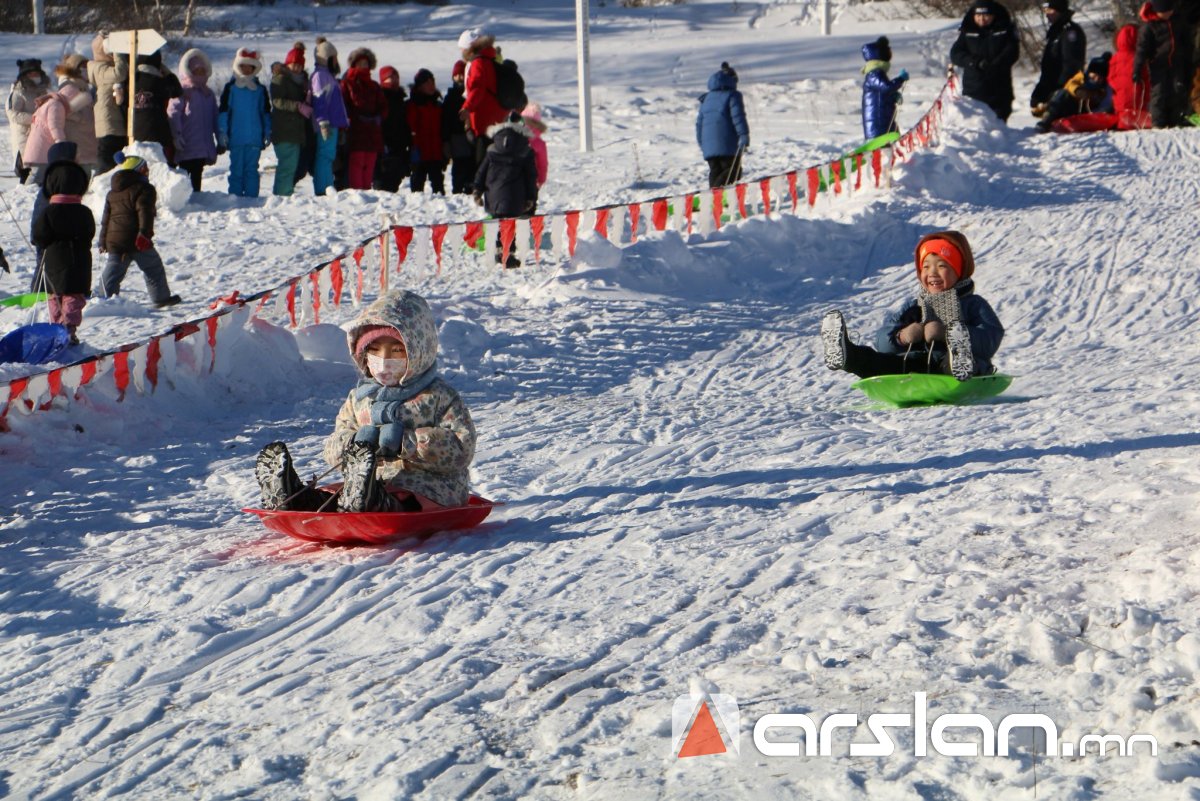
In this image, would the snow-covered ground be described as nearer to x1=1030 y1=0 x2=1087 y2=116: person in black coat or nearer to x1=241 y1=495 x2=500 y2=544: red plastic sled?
x1=241 y1=495 x2=500 y2=544: red plastic sled

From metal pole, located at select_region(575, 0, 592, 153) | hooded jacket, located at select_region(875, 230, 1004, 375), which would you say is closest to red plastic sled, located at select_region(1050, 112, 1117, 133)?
metal pole, located at select_region(575, 0, 592, 153)

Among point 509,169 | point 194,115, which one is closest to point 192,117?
point 194,115

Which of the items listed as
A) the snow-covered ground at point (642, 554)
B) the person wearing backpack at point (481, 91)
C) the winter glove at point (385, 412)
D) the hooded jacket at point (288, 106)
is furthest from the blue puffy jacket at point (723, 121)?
the winter glove at point (385, 412)

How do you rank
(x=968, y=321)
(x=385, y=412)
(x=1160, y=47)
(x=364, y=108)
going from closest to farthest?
(x=385, y=412) → (x=968, y=321) → (x=364, y=108) → (x=1160, y=47)

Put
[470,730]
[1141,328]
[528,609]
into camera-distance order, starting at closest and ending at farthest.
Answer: [470,730] < [528,609] < [1141,328]

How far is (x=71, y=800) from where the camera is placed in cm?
347

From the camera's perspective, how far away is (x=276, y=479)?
554 centimetres

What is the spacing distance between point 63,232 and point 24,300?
4.81ft

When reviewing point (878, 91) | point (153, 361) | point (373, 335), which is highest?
point (878, 91)

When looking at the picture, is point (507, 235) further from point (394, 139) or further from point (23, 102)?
point (23, 102)

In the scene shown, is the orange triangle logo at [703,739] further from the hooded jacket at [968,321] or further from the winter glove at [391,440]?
the hooded jacket at [968,321]

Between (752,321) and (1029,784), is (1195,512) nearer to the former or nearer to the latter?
(1029,784)

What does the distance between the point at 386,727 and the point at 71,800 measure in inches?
29.3

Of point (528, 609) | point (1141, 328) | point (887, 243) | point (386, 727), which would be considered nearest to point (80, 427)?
point (528, 609)
